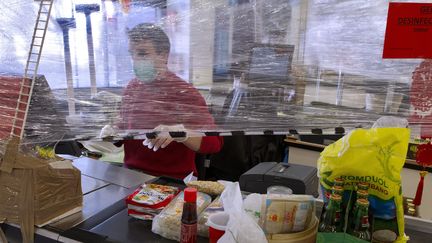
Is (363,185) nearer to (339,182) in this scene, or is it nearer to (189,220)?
(339,182)

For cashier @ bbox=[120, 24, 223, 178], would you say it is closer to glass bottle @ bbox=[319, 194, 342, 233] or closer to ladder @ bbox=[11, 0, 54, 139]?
ladder @ bbox=[11, 0, 54, 139]

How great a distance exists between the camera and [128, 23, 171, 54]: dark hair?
92cm

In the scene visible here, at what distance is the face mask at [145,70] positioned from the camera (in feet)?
3.14

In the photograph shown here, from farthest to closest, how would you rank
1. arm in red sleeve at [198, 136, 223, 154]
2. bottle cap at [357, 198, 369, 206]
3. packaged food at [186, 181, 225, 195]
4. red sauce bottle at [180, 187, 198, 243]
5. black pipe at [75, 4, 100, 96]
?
arm in red sleeve at [198, 136, 223, 154] < packaged food at [186, 181, 225, 195] < black pipe at [75, 4, 100, 96] < red sauce bottle at [180, 187, 198, 243] < bottle cap at [357, 198, 369, 206]

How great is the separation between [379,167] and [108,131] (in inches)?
25.5

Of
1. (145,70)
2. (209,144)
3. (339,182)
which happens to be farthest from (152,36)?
(209,144)

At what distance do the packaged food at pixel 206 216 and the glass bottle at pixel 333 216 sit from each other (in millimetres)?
269

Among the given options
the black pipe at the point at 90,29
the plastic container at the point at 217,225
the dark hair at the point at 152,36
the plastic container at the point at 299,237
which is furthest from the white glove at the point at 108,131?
Answer: the plastic container at the point at 299,237

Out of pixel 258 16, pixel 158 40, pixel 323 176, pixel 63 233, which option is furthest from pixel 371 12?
pixel 63 233

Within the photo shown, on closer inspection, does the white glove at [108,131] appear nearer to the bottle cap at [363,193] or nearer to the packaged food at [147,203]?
the packaged food at [147,203]

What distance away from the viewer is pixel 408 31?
81 cm

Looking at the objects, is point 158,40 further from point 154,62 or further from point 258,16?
point 258,16

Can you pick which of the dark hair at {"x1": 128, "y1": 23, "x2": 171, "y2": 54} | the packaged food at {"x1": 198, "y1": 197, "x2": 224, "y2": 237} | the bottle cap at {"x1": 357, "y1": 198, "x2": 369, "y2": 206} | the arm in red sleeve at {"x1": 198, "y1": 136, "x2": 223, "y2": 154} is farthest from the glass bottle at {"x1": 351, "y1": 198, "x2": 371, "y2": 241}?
the arm in red sleeve at {"x1": 198, "y1": 136, "x2": 223, "y2": 154}

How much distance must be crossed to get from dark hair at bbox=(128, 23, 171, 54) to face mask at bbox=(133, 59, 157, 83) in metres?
0.05
